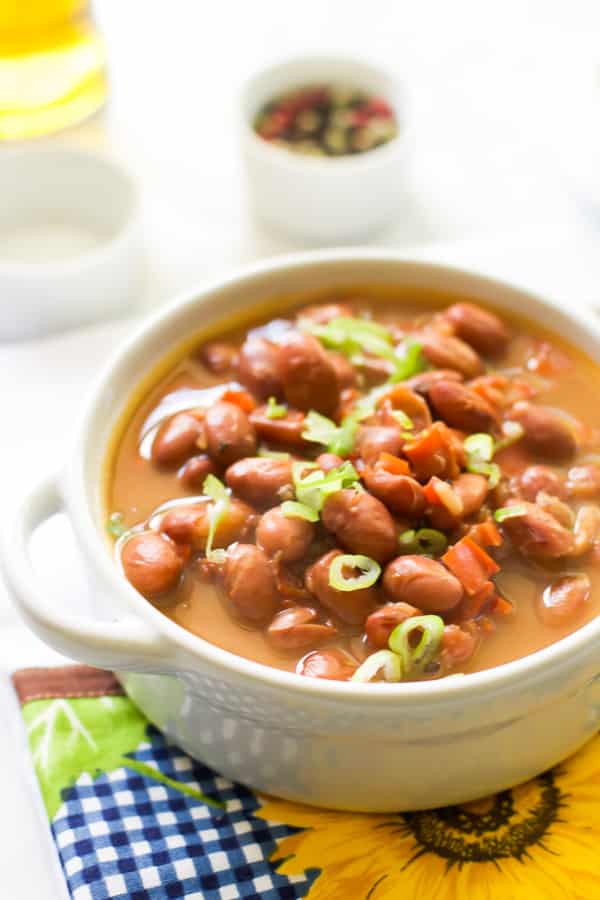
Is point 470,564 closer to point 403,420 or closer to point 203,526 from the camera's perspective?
point 403,420

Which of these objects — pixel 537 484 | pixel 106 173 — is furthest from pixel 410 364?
pixel 106 173

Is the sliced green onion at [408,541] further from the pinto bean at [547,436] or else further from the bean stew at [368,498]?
the pinto bean at [547,436]

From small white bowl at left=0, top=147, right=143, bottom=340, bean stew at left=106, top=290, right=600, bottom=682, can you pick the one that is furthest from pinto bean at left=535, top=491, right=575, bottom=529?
small white bowl at left=0, top=147, right=143, bottom=340

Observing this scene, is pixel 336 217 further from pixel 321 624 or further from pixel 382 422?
pixel 321 624

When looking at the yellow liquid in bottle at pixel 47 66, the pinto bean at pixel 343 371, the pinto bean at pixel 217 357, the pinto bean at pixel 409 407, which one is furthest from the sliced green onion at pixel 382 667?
the yellow liquid in bottle at pixel 47 66

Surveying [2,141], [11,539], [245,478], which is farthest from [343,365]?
[2,141]

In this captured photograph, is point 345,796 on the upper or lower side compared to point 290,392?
lower
